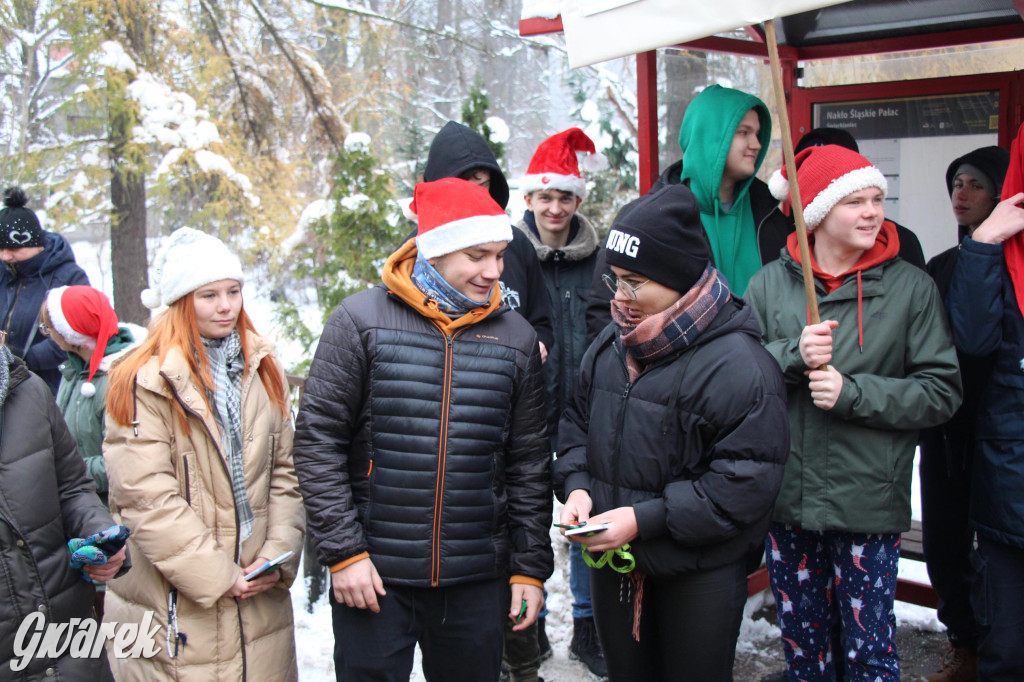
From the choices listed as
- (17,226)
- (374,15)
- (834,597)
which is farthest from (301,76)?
(834,597)

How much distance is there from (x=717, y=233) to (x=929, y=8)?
2.14m

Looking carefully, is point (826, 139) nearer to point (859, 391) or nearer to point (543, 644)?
point (859, 391)

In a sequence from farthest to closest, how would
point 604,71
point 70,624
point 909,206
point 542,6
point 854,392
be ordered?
point 604,71
point 909,206
point 542,6
point 854,392
point 70,624

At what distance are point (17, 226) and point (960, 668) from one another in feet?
19.0

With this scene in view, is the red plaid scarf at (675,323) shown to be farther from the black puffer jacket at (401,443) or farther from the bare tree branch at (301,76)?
the bare tree branch at (301,76)

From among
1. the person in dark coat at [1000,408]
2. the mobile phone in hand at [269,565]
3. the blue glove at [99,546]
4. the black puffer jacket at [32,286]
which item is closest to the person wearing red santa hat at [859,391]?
the person in dark coat at [1000,408]

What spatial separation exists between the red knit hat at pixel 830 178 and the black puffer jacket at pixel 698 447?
1.91ft

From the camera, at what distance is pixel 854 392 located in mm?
2662

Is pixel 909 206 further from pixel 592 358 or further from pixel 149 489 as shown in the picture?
pixel 149 489

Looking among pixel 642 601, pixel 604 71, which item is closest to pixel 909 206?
pixel 642 601

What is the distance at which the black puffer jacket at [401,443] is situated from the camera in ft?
8.21

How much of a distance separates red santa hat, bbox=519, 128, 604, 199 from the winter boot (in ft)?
8.66

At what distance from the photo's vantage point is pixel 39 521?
94.3 inches

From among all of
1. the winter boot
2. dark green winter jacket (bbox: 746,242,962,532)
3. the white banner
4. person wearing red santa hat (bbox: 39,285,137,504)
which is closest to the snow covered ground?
the winter boot
